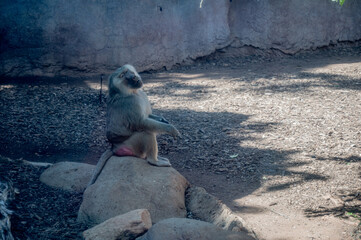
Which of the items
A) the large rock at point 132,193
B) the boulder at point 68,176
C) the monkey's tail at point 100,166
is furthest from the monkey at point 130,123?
the boulder at point 68,176

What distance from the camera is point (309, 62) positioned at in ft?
35.8

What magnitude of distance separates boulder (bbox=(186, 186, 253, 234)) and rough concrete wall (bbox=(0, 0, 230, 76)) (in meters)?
6.32

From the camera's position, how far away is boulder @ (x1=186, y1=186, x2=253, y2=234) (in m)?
3.71

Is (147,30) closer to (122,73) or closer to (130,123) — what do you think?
(122,73)

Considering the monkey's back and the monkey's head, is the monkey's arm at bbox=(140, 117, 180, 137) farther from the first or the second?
the monkey's head

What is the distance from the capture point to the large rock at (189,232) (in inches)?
123

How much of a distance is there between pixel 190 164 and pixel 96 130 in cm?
212

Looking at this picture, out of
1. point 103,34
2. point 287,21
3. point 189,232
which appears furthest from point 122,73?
point 287,21

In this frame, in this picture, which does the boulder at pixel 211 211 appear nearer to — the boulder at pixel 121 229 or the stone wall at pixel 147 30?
the boulder at pixel 121 229

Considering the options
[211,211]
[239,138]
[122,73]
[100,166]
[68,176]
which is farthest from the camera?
[239,138]

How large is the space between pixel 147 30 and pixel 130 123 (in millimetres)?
6047

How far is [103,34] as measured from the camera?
9.89 metres

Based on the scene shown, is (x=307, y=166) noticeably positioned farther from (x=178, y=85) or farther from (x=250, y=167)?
(x=178, y=85)

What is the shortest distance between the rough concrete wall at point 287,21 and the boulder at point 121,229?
28.9 ft
